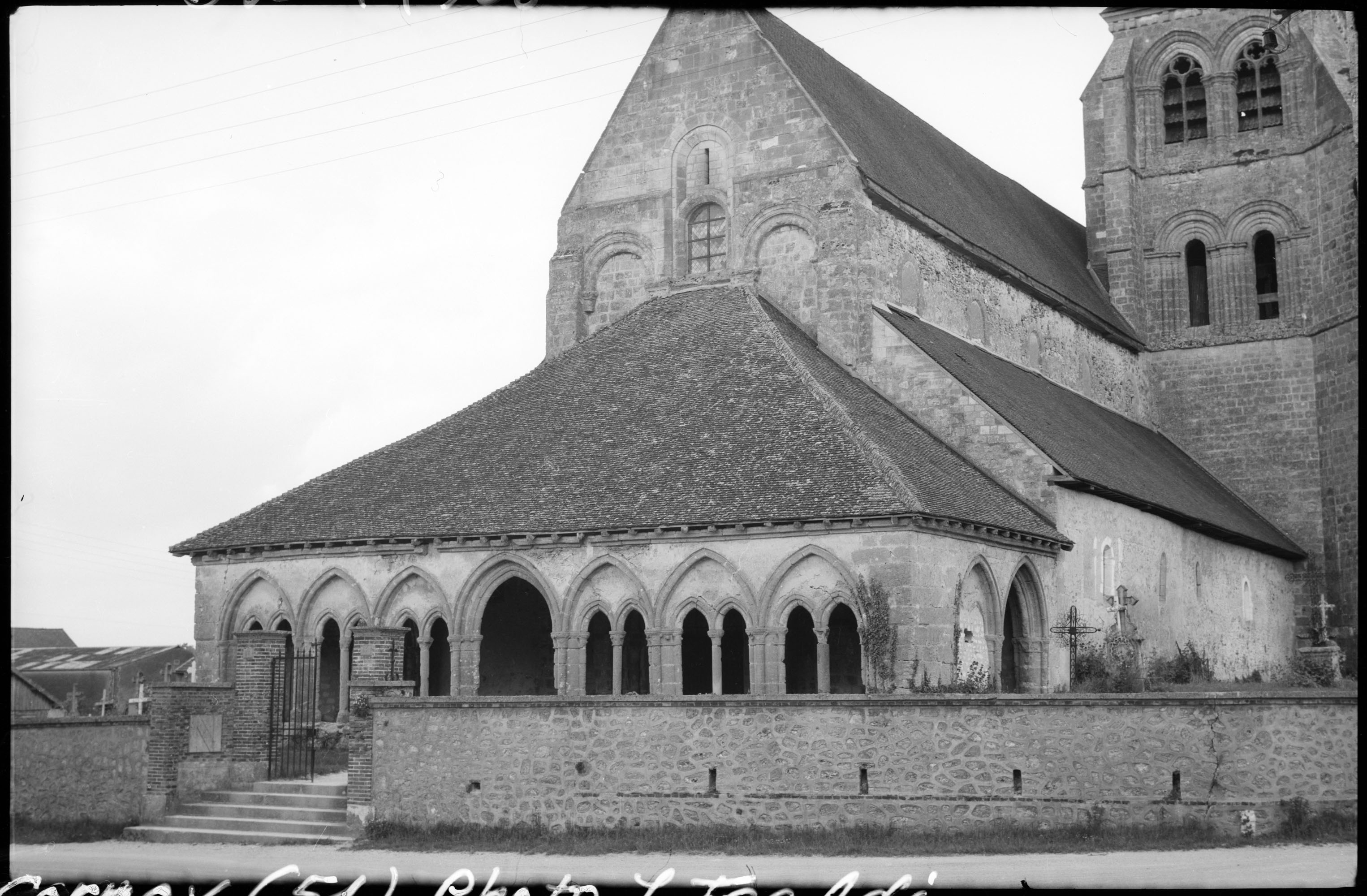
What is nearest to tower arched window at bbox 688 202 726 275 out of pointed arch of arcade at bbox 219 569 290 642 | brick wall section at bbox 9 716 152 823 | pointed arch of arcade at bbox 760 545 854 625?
pointed arch of arcade at bbox 760 545 854 625

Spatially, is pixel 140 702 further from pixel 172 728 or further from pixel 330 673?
pixel 172 728

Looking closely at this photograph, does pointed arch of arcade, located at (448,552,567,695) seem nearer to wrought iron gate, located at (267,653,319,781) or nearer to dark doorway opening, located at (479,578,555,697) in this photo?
dark doorway opening, located at (479,578,555,697)

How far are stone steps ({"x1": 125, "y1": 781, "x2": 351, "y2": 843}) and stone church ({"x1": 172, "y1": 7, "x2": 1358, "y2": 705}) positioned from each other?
2.39m

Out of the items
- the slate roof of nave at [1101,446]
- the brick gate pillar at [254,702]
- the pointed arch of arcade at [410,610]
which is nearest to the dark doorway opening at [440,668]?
the pointed arch of arcade at [410,610]

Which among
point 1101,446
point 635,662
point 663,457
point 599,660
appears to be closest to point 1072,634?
point 1101,446

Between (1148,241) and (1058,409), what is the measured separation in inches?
457

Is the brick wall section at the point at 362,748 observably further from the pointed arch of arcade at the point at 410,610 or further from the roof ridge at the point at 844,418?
the roof ridge at the point at 844,418

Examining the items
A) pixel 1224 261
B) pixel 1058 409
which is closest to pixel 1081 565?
pixel 1058 409

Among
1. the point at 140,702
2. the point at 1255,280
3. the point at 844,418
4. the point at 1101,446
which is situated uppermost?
the point at 1255,280

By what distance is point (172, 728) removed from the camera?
70.1 feet

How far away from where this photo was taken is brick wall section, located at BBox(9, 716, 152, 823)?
21.5 metres

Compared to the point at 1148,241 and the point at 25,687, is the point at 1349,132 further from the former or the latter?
the point at 25,687

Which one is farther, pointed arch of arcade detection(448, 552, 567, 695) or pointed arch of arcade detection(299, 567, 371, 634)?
pointed arch of arcade detection(299, 567, 371, 634)

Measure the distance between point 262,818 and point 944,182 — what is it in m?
23.0
